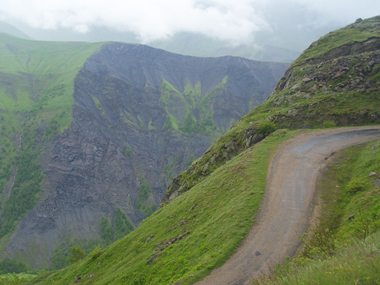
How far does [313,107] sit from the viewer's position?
72.1 meters

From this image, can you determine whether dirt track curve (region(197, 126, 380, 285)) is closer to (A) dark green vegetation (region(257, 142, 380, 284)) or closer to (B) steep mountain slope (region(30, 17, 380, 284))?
(B) steep mountain slope (region(30, 17, 380, 284))

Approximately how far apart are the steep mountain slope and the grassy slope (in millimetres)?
92

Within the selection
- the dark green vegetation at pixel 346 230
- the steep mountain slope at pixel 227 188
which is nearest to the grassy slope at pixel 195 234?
the steep mountain slope at pixel 227 188

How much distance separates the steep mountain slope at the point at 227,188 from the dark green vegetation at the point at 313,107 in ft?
0.50

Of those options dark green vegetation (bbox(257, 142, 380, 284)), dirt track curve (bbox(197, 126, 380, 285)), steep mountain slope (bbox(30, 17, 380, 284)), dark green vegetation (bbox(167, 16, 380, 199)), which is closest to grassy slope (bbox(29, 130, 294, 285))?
steep mountain slope (bbox(30, 17, 380, 284))

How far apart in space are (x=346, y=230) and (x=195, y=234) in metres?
13.3

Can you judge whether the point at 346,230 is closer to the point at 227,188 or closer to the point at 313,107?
the point at 227,188

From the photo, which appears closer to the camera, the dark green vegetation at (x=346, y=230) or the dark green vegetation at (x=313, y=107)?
the dark green vegetation at (x=346, y=230)

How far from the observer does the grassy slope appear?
108 feet

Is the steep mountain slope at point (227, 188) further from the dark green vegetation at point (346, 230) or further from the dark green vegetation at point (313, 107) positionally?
→ the dark green vegetation at point (346, 230)

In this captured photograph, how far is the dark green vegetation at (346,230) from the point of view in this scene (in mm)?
12516

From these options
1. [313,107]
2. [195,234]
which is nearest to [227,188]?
[195,234]

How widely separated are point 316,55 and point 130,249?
7740 cm

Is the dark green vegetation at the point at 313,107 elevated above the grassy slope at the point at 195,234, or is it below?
above
